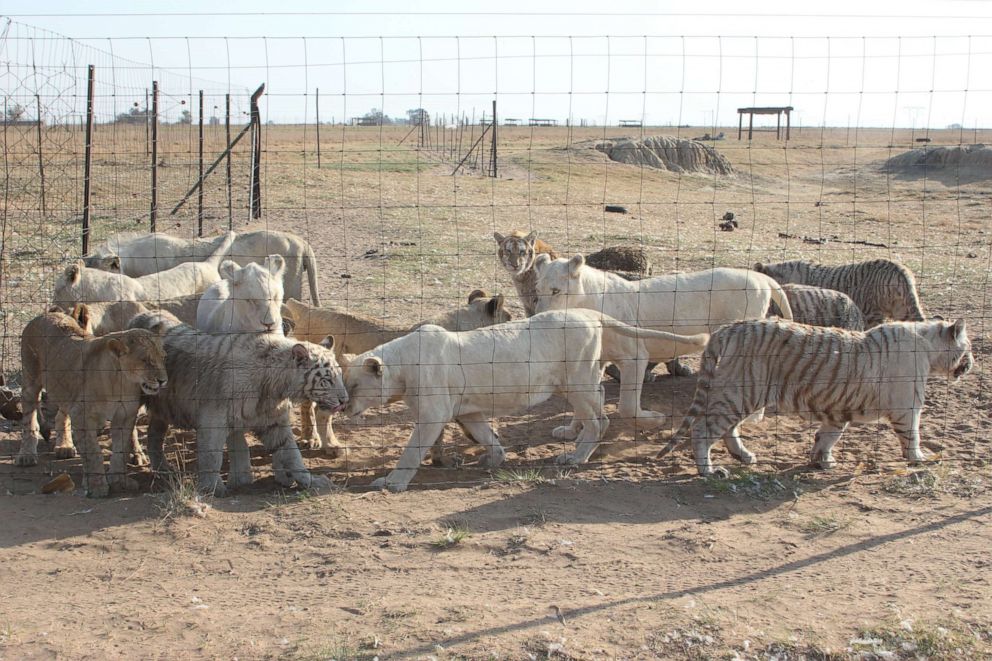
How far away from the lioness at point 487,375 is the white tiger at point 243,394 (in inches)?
12.2

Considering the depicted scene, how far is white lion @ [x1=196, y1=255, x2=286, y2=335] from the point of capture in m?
7.79

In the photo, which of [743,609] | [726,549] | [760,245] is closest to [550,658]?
[743,609]

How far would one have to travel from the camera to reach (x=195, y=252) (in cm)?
1095

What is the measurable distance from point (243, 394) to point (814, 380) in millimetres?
4158

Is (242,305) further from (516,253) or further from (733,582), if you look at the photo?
(733,582)

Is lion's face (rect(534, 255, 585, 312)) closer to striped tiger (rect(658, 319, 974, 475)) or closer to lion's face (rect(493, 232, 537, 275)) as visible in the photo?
lion's face (rect(493, 232, 537, 275))

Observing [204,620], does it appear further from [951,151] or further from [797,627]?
[951,151]

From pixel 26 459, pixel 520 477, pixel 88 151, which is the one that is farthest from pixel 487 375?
pixel 88 151

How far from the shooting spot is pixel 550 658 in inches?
179

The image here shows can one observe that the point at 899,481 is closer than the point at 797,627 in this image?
No

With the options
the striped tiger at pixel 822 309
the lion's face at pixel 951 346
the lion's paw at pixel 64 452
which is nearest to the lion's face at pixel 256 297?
the lion's paw at pixel 64 452

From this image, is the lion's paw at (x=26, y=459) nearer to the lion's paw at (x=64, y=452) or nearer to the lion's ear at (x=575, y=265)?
the lion's paw at (x=64, y=452)

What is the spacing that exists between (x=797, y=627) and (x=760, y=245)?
13.9 meters

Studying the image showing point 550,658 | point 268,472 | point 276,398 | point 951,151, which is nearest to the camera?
point 550,658
